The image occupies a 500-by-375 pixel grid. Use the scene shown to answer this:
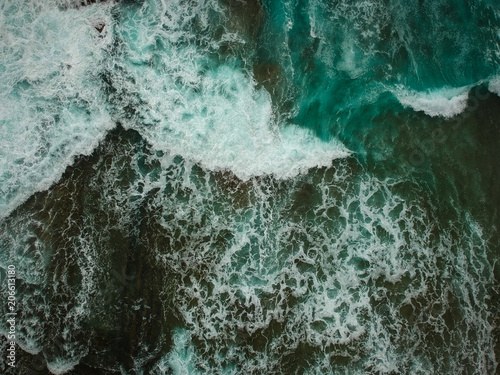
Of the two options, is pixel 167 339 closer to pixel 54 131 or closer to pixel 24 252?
pixel 24 252

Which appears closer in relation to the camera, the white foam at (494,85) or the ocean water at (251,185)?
the ocean water at (251,185)

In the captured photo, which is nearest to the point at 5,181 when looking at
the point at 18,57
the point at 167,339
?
the point at 18,57

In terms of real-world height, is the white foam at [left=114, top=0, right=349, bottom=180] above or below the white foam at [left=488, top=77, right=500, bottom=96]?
below
